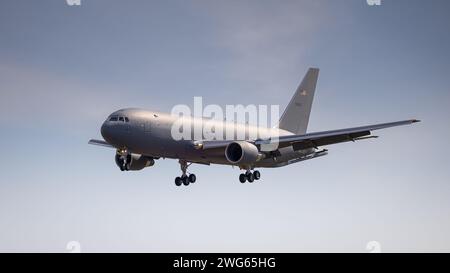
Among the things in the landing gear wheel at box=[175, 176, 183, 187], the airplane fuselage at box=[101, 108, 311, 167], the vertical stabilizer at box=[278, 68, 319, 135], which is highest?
the vertical stabilizer at box=[278, 68, 319, 135]

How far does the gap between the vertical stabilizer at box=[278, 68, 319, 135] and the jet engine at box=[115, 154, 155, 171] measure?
13786mm

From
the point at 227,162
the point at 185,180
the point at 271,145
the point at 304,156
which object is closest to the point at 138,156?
the point at 185,180

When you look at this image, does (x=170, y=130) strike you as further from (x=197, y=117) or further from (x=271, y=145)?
(x=271, y=145)

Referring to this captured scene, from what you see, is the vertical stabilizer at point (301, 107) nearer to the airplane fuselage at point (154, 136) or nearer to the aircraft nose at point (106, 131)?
the airplane fuselage at point (154, 136)

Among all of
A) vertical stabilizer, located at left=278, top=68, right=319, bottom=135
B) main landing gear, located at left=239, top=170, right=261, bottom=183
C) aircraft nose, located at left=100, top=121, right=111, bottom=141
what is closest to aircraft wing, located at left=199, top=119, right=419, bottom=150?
main landing gear, located at left=239, top=170, right=261, bottom=183

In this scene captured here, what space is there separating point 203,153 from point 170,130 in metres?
3.34

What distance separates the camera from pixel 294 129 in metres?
55.0

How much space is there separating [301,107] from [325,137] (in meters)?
15.2

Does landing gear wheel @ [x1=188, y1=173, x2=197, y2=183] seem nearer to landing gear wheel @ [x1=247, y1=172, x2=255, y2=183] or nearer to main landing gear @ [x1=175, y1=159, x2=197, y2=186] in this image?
main landing gear @ [x1=175, y1=159, x2=197, y2=186]

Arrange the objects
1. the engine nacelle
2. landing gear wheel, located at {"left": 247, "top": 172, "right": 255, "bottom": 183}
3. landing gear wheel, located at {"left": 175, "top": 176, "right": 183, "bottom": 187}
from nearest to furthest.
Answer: the engine nacelle
landing gear wheel, located at {"left": 247, "top": 172, "right": 255, "bottom": 183}
landing gear wheel, located at {"left": 175, "top": 176, "right": 183, "bottom": 187}

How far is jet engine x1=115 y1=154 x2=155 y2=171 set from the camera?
146 feet

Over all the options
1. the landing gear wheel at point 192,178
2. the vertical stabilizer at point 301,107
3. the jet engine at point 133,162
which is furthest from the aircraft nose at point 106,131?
the vertical stabilizer at point 301,107

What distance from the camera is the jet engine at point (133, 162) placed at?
44.6m

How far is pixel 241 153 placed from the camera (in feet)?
138
